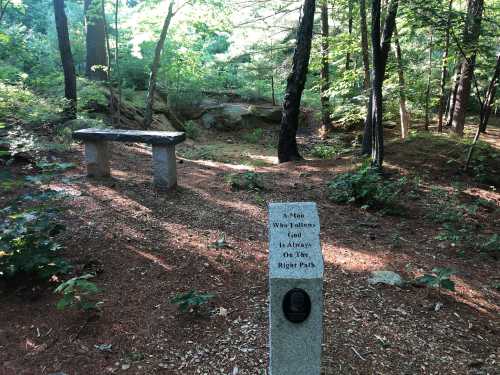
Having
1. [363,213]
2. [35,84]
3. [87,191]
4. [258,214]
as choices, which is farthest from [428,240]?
[35,84]

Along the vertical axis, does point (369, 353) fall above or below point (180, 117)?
below

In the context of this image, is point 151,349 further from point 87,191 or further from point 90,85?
point 90,85

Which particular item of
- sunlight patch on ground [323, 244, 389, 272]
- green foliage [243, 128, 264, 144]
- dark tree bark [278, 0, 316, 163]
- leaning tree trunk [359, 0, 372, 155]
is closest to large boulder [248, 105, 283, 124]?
green foliage [243, 128, 264, 144]

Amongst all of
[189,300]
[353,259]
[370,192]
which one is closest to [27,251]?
[189,300]

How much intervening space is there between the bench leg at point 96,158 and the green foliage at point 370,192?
4.46 metres

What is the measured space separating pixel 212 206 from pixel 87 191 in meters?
2.23

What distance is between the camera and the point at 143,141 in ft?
22.8

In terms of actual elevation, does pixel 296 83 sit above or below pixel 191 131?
above

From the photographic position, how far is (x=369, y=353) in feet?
11.4

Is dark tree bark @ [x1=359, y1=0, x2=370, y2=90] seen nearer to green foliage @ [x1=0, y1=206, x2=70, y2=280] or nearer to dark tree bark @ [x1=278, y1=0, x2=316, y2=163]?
dark tree bark @ [x1=278, y1=0, x2=316, y2=163]

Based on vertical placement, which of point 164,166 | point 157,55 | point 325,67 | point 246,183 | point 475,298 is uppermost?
point 157,55

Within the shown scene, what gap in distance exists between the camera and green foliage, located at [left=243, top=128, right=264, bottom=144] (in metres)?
17.5

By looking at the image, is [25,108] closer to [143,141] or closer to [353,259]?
[143,141]

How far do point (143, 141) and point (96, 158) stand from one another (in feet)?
3.89
